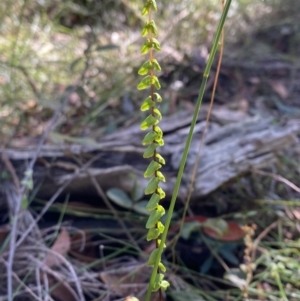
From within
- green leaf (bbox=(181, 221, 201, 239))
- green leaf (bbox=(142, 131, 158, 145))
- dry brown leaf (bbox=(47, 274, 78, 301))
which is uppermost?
green leaf (bbox=(142, 131, 158, 145))

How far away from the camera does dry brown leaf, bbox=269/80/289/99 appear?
1.80 m

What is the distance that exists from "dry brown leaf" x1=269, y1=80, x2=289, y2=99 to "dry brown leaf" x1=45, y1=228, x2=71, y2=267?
1.15 m

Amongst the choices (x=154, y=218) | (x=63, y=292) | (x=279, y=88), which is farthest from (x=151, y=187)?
(x=279, y=88)

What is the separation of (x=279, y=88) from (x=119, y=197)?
1.04 metres

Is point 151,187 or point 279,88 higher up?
point 279,88

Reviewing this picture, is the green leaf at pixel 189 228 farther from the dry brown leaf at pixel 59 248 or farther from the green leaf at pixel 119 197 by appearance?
the dry brown leaf at pixel 59 248

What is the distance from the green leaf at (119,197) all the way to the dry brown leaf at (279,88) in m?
0.98

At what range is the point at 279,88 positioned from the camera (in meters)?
1.83

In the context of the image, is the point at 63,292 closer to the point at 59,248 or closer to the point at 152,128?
the point at 59,248

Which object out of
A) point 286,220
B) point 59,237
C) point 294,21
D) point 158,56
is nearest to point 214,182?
point 286,220

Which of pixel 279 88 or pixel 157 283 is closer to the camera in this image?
pixel 157 283

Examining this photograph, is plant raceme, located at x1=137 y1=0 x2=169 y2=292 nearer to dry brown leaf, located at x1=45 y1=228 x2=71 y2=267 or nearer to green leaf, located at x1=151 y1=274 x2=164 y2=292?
green leaf, located at x1=151 y1=274 x2=164 y2=292

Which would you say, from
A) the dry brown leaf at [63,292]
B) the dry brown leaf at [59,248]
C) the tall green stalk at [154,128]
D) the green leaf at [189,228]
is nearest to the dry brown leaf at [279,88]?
the green leaf at [189,228]

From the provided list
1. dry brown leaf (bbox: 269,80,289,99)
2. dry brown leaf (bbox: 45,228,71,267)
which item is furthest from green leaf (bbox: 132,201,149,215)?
dry brown leaf (bbox: 269,80,289,99)
